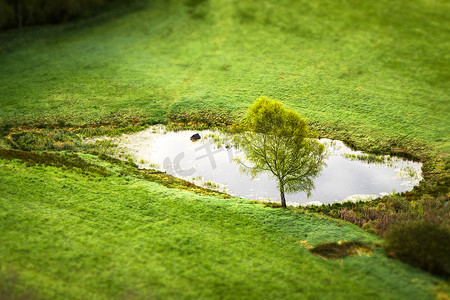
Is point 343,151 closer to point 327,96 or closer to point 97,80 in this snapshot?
point 327,96

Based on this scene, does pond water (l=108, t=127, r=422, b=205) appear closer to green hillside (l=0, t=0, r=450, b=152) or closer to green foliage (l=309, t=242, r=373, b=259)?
green hillside (l=0, t=0, r=450, b=152)

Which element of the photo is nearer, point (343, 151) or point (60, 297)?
point (60, 297)

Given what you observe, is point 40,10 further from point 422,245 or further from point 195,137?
point 422,245

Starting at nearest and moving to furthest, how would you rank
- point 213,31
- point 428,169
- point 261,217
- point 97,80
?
point 261,217 < point 428,169 < point 97,80 < point 213,31

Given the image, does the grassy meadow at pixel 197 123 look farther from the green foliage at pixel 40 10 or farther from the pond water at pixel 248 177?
the green foliage at pixel 40 10

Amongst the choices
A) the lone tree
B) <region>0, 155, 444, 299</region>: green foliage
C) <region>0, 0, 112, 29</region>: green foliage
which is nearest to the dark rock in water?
<region>0, 155, 444, 299</region>: green foliage

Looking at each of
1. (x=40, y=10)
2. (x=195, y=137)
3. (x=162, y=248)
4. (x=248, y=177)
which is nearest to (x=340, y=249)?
(x=162, y=248)

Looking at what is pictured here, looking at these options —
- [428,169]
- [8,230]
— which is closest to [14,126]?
[8,230]

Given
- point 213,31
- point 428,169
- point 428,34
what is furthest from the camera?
point 213,31
